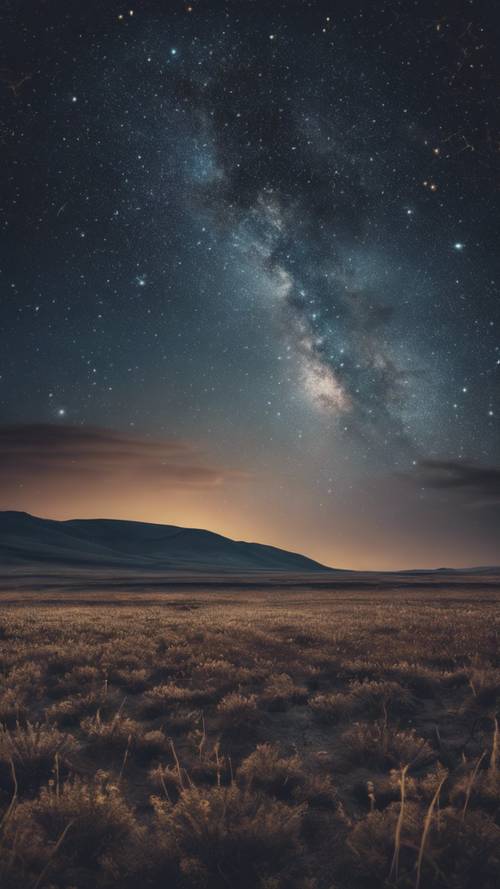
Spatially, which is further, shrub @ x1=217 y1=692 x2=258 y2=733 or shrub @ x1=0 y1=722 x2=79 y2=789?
shrub @ x1=217 y1=692 x2=258 y2=733

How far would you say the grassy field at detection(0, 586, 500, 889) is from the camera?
13.2 ft

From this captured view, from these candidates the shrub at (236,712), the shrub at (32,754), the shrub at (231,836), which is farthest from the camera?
the shrub at (236,712)

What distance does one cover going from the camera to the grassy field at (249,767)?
4012 millimetres

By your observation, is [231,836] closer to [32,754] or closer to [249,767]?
[249,767]

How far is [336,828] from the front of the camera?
464cm

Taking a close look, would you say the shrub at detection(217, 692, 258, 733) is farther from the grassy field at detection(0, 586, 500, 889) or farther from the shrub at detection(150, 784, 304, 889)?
the shrub at detection(150, 784, 304, 889)

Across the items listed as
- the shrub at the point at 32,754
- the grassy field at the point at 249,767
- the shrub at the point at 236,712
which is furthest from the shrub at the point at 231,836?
the shrub at the point at 236,712

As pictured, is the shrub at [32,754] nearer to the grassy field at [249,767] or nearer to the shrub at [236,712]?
the grassy field at [249,767]

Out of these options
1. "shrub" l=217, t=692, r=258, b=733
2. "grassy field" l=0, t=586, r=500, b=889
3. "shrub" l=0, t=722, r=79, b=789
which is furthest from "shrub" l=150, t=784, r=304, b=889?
"shrub" l=217, t=692, r=258, b=733

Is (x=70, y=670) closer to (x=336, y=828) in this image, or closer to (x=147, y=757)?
(x=147, y=757)

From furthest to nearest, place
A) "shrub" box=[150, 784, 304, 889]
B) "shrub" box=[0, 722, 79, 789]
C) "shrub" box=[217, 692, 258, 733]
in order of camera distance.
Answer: "shrub" box=[217, 692, 258, 733] → "shrub" box=[0, 722, 79, 789] → "shrub" box=[150, 784, 304, 889]

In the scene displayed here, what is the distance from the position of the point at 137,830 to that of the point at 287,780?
1.67 meters

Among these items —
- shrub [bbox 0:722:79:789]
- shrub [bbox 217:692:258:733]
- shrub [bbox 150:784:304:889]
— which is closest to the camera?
shrub [bbox 150:784:304:889]

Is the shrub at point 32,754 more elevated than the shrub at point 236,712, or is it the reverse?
the shrub at point 236,712
